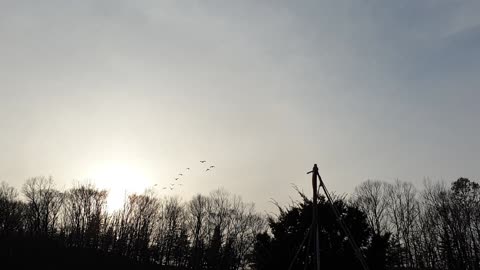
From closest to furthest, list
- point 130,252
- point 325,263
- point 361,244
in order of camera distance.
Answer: point 325,263, point 361,244, point 130,252

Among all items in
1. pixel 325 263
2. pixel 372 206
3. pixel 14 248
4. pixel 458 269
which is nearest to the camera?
pixel 325 263

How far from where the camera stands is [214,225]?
64.5 metres

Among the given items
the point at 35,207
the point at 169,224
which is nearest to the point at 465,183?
the point at 169,224

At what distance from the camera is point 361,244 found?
53.3ft

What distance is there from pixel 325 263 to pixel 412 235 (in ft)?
124

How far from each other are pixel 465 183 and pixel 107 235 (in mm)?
49069

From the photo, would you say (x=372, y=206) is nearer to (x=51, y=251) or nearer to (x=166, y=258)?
(x=166, y=258)

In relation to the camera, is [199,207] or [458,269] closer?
[458,269]

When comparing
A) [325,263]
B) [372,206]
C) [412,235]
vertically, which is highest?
[372,206]

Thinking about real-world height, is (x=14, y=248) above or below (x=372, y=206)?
below

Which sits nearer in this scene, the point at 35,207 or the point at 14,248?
the point at 14,248

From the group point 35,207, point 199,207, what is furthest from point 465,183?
point 35,207

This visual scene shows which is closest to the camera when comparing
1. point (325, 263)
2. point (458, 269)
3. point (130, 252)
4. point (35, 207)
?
point (325, 263)

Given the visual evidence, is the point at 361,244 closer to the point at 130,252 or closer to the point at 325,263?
the point at 325,263
